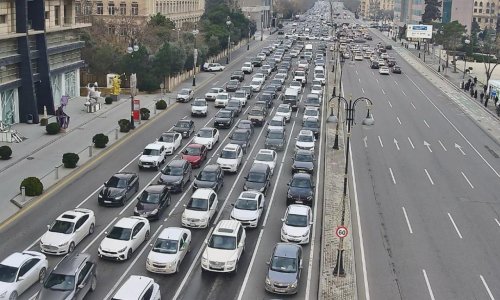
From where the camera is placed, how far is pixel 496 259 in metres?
29.7

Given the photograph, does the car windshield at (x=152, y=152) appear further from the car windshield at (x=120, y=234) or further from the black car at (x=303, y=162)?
the car windshield at (x=120, y=234)

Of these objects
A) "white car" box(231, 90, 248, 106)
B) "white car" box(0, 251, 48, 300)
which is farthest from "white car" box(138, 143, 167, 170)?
"white car" box(231, 90, 248, 106)

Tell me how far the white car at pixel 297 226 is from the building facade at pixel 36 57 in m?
28.4

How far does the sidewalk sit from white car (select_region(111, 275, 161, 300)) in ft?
39.6

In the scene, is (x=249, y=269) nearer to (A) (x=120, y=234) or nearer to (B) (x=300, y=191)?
(A) (x=120, y=234)

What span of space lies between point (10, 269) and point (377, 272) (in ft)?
47.0

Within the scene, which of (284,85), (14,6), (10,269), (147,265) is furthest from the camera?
(284,85)

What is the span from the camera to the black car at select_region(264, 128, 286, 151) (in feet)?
155

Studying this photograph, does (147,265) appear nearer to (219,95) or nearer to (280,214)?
(280,214)

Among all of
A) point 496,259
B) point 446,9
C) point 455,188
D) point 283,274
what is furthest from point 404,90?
point 446,9

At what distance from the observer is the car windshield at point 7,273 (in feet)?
78.4

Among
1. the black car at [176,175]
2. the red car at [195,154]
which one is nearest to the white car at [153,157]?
the red car at [195,154]

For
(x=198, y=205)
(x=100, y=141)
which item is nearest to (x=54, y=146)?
(x=100, y=141)

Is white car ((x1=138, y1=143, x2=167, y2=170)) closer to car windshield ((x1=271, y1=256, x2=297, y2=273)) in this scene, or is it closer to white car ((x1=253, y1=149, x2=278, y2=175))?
white car ((x1=253, y1=149, x2=278, y2=175))
